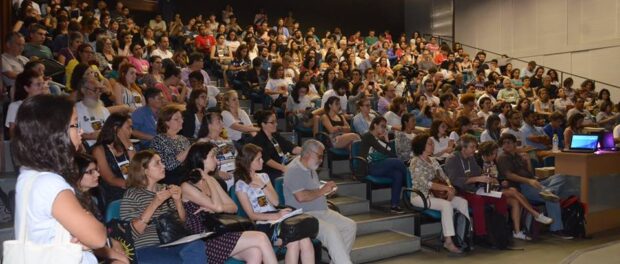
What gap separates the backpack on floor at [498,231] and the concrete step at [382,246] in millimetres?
863

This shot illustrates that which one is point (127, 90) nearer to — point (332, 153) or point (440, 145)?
point (332, 153)

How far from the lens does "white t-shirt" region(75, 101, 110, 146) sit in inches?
203

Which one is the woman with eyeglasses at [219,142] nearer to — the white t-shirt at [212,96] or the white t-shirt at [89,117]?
the white t-shirt at [89,117]

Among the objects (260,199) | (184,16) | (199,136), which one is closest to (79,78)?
(199,136)

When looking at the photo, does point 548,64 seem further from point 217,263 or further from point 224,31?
point 217,263

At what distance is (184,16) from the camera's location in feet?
52.0

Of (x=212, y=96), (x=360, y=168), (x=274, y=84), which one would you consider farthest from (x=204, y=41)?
(x=360, y=168)

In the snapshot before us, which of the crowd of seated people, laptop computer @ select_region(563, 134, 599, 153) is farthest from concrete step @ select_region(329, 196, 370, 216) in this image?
laptop computer @ select_region(563, 134, 599, 153)

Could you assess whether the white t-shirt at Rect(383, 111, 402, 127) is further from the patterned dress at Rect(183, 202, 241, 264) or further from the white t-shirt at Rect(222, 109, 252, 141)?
the patterned dress at Rect(183, 202, 241, 264)

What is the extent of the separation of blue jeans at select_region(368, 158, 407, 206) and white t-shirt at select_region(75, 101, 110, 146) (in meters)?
3.00

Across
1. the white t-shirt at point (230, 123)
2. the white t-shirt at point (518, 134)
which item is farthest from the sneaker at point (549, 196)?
the white t-shirt at point (230, 123)

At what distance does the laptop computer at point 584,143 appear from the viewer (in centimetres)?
676

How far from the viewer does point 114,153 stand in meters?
4.41

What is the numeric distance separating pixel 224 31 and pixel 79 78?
716 centimetres
